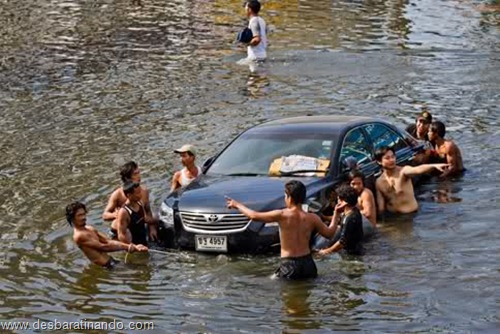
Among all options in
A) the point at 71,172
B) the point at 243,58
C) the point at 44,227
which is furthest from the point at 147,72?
the point at 44,227

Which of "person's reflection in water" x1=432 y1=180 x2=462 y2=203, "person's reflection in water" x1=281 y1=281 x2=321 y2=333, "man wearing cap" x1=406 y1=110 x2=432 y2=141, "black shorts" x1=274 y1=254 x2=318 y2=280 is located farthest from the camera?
"man wearing cap" x1=406 y1=110 x2=432 y2=141

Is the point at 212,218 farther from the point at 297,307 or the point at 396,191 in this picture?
the point at 396,191

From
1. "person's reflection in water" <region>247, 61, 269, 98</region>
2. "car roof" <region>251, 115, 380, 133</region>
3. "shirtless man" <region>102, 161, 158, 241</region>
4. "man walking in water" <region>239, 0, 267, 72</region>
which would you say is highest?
"car roof" <region>251, 115, 380, 133</region>

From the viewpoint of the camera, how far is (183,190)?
13.9 metres

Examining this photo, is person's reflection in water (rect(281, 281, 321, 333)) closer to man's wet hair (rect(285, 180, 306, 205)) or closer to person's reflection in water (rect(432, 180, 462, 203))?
man's wet hair (rect(285, 180, 306, 205))

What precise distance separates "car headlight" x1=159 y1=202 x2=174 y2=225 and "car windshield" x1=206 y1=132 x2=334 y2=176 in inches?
42.4

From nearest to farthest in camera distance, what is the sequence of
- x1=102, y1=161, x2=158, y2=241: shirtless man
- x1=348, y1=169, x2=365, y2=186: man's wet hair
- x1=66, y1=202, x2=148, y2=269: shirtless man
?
x1=66, y1=202, x2=148, y2=269: shirtless man < x1=102, y1=161, x2=158, y2=241: shirtless man < x1=348, y1=169, x2=365, y2=186: man's wet hair

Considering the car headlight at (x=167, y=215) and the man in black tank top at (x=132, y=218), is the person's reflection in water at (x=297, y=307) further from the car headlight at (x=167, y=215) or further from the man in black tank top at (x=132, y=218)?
the man in black tank top at (x=132, y=218)

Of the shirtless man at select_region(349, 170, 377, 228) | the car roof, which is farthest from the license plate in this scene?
the car roof

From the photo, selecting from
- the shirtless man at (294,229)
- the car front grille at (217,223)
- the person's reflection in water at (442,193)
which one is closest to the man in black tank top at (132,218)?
the car front grille at (217,223)

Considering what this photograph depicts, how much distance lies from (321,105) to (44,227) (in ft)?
33.9

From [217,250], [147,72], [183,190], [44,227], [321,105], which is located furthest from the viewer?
[147,72]

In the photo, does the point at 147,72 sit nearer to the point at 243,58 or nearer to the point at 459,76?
the point at 243,58

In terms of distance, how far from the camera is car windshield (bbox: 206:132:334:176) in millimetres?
14242
